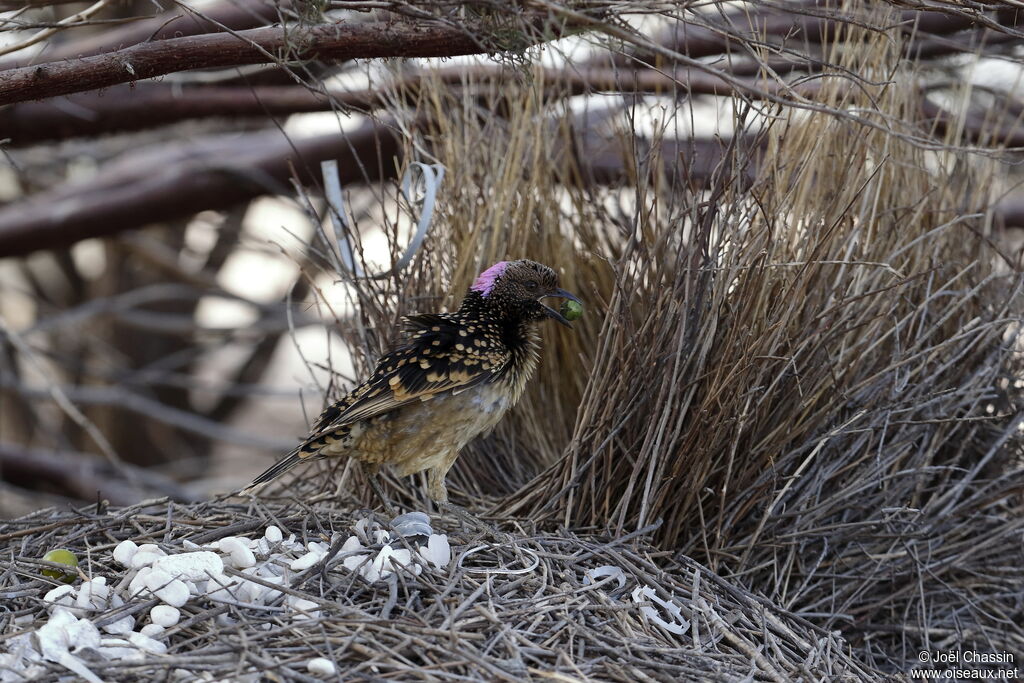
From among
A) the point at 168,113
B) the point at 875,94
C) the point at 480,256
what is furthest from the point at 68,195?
the point at 875,94

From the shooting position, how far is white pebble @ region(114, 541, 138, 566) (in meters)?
1.67

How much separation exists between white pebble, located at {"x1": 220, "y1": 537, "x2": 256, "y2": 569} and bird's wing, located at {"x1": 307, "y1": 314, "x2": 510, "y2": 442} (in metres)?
0.26

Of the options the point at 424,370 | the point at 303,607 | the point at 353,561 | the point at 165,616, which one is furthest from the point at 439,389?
the point at 165,616

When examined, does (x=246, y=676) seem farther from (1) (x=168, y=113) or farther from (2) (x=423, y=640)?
(1) (x=168, y=113)

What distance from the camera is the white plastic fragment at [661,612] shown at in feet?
5.37

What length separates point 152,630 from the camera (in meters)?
1.48

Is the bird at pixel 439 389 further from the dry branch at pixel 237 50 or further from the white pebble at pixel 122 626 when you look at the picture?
the dry branch at pixel 237 50

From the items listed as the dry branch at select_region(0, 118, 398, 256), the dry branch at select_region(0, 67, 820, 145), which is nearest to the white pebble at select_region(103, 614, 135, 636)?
the dry branch at select_region(0, 67, 820, 145)

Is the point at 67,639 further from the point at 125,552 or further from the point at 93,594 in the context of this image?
the point at 125,552

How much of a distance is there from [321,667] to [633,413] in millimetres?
722

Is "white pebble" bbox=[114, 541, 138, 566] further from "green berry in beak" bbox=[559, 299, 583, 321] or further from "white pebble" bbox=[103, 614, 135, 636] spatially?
"green berry in beak" bbox=[559, 299, 583, 321]

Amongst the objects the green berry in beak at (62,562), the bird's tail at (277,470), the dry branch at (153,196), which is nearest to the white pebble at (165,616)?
the green berry in beak at (62,562)

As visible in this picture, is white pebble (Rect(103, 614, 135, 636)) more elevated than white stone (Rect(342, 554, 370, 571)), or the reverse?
white stone (Rect(342, 554, 370, 571))

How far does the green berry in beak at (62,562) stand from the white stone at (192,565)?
169 millimetres
